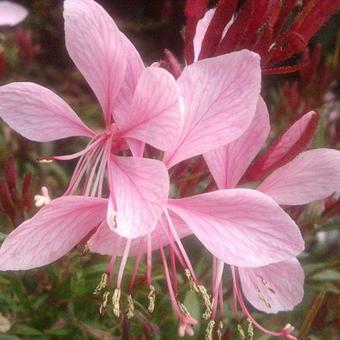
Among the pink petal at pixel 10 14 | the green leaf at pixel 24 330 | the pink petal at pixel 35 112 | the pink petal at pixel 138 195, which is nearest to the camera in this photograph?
the pink petal at pixel 138 195

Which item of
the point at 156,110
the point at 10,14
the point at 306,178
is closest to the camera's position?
the point at 156,110

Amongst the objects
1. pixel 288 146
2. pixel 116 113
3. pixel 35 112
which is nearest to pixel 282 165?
pixel 288 146

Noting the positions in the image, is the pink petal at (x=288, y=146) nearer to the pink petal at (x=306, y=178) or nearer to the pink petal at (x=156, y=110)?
the pink petal at (x=306, y=178)

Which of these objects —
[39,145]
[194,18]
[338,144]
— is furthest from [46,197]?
[39,145]

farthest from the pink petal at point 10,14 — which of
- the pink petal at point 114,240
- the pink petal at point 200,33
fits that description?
the pink petal at point 114,240

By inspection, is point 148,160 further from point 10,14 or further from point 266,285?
point 10,14

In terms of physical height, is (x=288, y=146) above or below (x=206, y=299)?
above

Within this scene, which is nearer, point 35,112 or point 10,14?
point 35,112

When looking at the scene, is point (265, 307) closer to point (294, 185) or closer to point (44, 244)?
point (294, 185)
